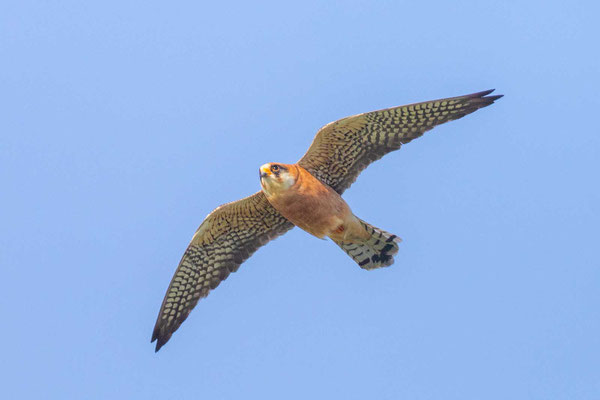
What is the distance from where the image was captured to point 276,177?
12.5 m

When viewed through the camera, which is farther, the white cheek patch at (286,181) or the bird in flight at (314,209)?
the bird in flight at (314,209)

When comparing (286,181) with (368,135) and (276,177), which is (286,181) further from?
(368,135)

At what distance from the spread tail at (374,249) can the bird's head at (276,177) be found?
1.58 metres

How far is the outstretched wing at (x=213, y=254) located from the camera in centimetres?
1380

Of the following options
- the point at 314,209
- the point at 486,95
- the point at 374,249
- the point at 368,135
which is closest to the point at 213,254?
the point at 314,209

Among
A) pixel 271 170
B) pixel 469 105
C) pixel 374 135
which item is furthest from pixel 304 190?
pixel 469 105

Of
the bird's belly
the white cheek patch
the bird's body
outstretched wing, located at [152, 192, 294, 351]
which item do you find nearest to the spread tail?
the bird's body

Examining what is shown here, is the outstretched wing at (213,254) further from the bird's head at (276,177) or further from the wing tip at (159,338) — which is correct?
the bird's head at (276,177)

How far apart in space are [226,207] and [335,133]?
1834 millimetres

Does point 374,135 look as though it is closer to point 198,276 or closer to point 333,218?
point 333,218

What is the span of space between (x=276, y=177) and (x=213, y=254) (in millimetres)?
2102

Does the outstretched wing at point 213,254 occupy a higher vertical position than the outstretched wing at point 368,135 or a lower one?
lower

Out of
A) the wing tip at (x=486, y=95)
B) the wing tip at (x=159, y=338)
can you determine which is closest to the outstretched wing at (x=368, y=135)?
the wing tip at (x=486, y=95)

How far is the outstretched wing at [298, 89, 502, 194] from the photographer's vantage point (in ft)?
42.2
